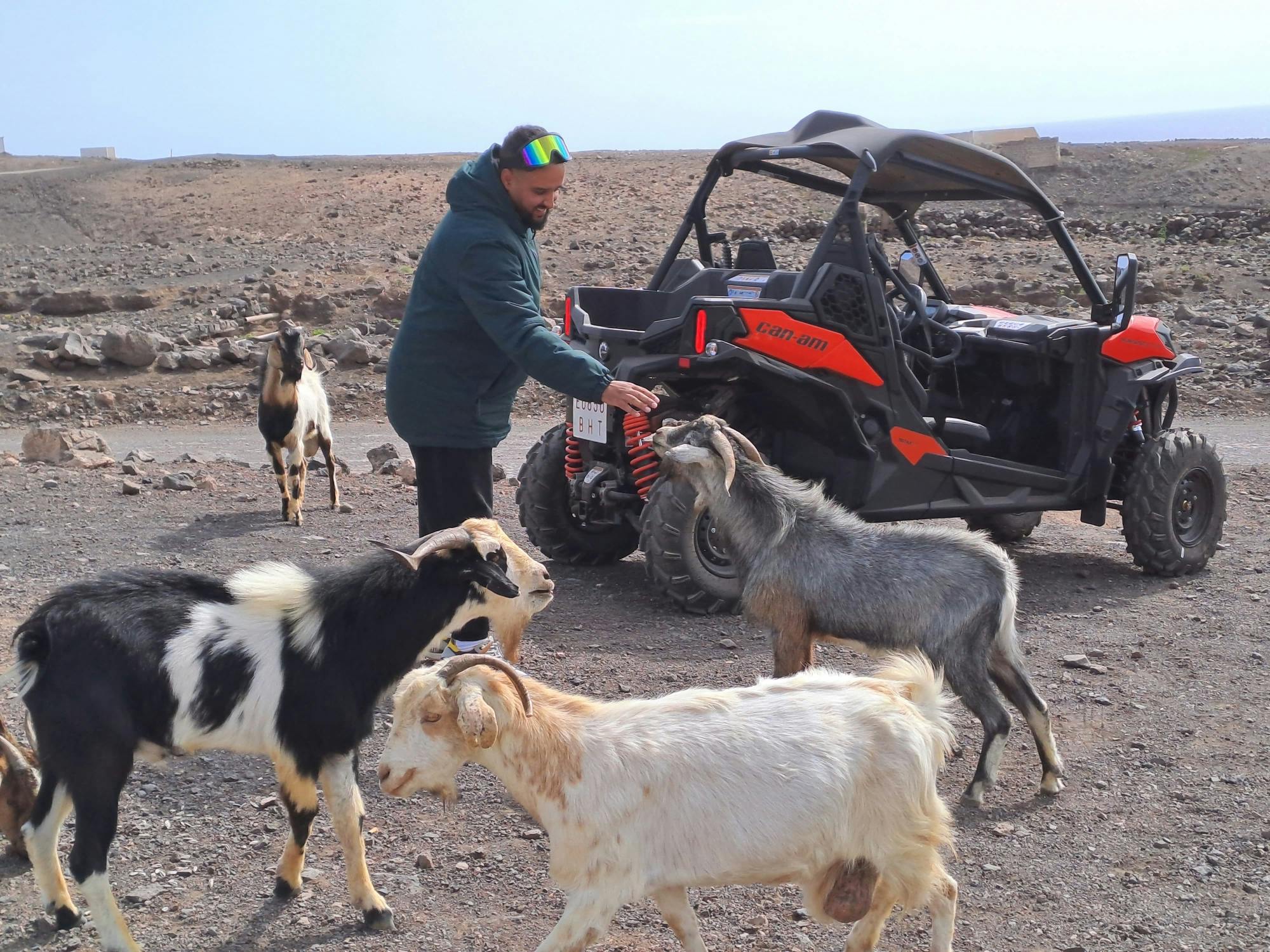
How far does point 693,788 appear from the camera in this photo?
3.46 m

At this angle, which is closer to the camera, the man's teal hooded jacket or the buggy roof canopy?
the man's teal hooded jacket

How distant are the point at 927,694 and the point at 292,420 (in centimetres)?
706

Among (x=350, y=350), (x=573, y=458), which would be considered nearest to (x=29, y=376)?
(x=350, y=350)

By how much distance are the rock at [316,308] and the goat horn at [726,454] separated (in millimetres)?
12973

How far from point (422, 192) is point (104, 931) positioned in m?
27.7

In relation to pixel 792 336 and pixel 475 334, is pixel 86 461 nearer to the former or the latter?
pixel 792 336

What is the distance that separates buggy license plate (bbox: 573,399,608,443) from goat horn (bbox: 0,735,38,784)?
10.8 feet

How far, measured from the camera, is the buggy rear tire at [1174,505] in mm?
7625

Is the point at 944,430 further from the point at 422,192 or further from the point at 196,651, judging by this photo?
the point at 422,192

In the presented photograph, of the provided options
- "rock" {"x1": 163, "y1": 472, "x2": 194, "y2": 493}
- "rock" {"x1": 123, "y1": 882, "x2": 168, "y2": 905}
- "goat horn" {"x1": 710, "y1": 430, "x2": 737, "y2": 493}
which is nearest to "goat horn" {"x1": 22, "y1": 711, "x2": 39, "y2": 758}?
"rock" {"x1": 123, "y1": 882, "x2": 168, "y2": 905}

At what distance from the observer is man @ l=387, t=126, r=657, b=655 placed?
15.4 feet

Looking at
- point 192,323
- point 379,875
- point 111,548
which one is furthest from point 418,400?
point 192,323

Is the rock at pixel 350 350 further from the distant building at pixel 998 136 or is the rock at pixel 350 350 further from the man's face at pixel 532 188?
the distant building at pixel 998 136

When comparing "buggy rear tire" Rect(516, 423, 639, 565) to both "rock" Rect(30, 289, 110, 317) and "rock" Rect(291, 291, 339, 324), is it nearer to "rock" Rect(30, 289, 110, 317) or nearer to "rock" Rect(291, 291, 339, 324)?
"rock" Rect(291, 291, 339, 324)
